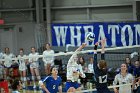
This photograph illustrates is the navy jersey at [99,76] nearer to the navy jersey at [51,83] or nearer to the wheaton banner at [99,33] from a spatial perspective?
the navy jersey at [51,83]

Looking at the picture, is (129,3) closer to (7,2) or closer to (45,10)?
(45,10)

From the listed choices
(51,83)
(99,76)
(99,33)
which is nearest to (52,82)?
(51,83)

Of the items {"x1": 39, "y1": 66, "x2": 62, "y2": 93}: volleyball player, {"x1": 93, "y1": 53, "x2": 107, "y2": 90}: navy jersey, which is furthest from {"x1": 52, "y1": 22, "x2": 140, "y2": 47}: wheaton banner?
{"x1": 93, "y1": 53, "x2": 107, "y2": 90}: navy jersey

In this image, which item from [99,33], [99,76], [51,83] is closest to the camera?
[99,76]

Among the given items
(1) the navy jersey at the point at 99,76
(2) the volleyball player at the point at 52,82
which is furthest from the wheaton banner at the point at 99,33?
(1) the navy jersey at the point at 99,76

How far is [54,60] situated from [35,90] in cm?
271

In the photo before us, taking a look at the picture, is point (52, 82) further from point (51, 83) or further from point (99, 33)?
point (99, 33)

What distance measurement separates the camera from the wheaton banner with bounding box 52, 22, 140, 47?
16266 mm

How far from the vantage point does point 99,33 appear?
17.3 meters

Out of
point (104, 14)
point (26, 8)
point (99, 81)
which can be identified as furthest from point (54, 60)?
point (99, 81)

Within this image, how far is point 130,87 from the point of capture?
434 inches

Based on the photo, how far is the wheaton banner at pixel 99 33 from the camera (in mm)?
16266

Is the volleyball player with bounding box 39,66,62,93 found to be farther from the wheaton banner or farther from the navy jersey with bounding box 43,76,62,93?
the wheaton banner

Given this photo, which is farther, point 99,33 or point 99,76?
point 99,33
